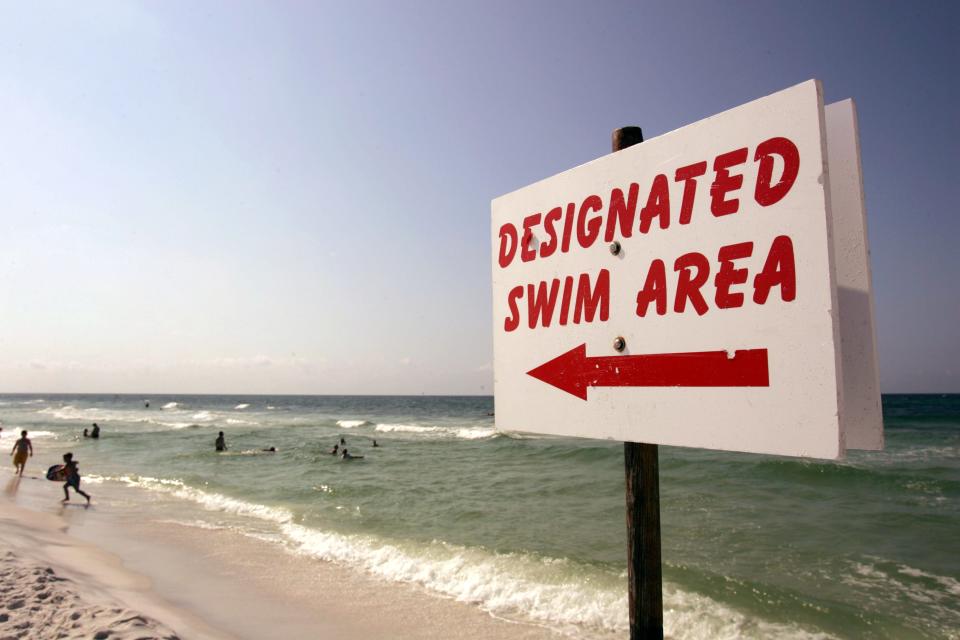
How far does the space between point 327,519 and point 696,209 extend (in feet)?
42.3

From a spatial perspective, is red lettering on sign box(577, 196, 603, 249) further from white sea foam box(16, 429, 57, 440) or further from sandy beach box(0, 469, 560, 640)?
white sea foam box(16, 429, 57, 440)

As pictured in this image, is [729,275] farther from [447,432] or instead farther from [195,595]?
[447,432]

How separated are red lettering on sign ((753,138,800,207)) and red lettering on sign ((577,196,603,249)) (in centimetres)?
71

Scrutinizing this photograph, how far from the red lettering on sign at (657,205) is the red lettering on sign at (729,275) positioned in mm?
291

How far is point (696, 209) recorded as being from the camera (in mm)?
2205

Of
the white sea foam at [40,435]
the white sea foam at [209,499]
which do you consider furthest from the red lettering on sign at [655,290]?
the white sea foam at [40,435]

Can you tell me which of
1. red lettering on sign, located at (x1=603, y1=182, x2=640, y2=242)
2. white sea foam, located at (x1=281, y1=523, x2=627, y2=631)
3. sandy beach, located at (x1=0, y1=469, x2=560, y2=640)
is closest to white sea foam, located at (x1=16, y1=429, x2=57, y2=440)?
sandy beach, located at (x1=0, y1=469, x2=560, y2=640)

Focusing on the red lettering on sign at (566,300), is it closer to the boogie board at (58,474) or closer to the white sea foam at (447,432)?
the boogie board at (58,474)

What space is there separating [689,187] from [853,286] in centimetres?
70

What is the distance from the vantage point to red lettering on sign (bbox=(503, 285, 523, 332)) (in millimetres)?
2909

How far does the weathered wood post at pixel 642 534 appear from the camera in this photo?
2.72 metres

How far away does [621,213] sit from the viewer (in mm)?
2455

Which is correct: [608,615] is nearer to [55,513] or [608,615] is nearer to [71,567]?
[71,567]

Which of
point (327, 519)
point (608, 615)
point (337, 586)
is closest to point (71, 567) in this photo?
point (337, 586)
